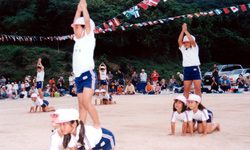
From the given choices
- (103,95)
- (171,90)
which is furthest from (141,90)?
(103,95)

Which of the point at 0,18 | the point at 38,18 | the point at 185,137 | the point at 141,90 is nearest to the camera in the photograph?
the point at 185,137

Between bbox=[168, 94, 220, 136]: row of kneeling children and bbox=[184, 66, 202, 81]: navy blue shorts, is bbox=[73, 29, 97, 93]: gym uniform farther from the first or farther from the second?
bbox=[184, 66, 202, 81]: navy blue shorts

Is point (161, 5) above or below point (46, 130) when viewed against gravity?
above

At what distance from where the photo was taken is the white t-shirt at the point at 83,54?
533cm

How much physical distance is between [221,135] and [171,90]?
1972 centimetres

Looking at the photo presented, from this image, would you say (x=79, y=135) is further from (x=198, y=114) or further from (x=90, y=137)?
(x=198, y=114)

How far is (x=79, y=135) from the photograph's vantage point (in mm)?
3584

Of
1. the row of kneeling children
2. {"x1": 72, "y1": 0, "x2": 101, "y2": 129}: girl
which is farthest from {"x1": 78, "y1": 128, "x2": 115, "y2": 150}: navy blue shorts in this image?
the row of kneeling children

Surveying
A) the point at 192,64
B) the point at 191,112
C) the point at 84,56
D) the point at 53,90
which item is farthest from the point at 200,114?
the point at 53,90

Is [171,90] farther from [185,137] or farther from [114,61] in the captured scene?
[185,137]

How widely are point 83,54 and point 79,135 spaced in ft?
6.69

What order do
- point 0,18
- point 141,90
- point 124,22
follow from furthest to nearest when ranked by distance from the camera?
point 0,18 → point 124,22 → point 141,90

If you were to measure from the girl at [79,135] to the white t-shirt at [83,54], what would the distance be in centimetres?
157

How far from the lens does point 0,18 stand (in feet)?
139
